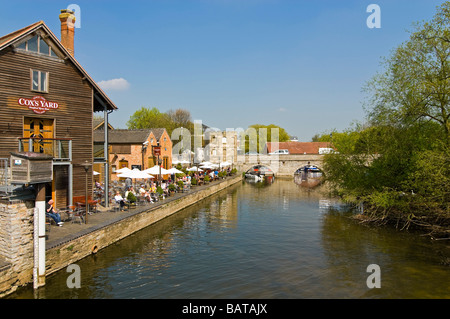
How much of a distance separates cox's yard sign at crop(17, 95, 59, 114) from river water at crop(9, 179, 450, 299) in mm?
7609

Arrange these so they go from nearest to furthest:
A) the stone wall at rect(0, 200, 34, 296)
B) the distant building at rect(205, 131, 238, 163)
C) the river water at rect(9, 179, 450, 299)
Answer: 1. the stone wall at rect(0, 200, 34, 296)
2. the river water at rect(9, 179, 450, 299)
3. the distant building at rect(205, 131, 238, 163)

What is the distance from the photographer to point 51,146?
1588 centimetres

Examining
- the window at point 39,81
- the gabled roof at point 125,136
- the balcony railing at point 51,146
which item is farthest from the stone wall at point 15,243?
the gabled roof at point 125,136

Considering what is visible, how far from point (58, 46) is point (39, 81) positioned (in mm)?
2076

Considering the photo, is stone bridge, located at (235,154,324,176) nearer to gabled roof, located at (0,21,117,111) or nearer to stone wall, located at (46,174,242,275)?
stone wall, located at (46,174,242,275)

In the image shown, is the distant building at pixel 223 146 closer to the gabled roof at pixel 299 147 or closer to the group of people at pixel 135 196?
the gabled roof at pixel 299 147

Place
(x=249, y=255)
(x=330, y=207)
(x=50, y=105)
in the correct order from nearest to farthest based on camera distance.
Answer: (x=249, y=255) → (x=50, y=105) → (x=330, y=207)

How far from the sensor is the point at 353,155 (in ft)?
82.4

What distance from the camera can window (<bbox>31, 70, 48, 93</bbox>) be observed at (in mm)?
15828

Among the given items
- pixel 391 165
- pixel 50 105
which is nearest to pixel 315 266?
pixel 391 165

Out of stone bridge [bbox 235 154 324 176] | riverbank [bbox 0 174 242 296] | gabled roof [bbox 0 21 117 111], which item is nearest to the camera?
riverbank [bbox 0 174 242 296]
